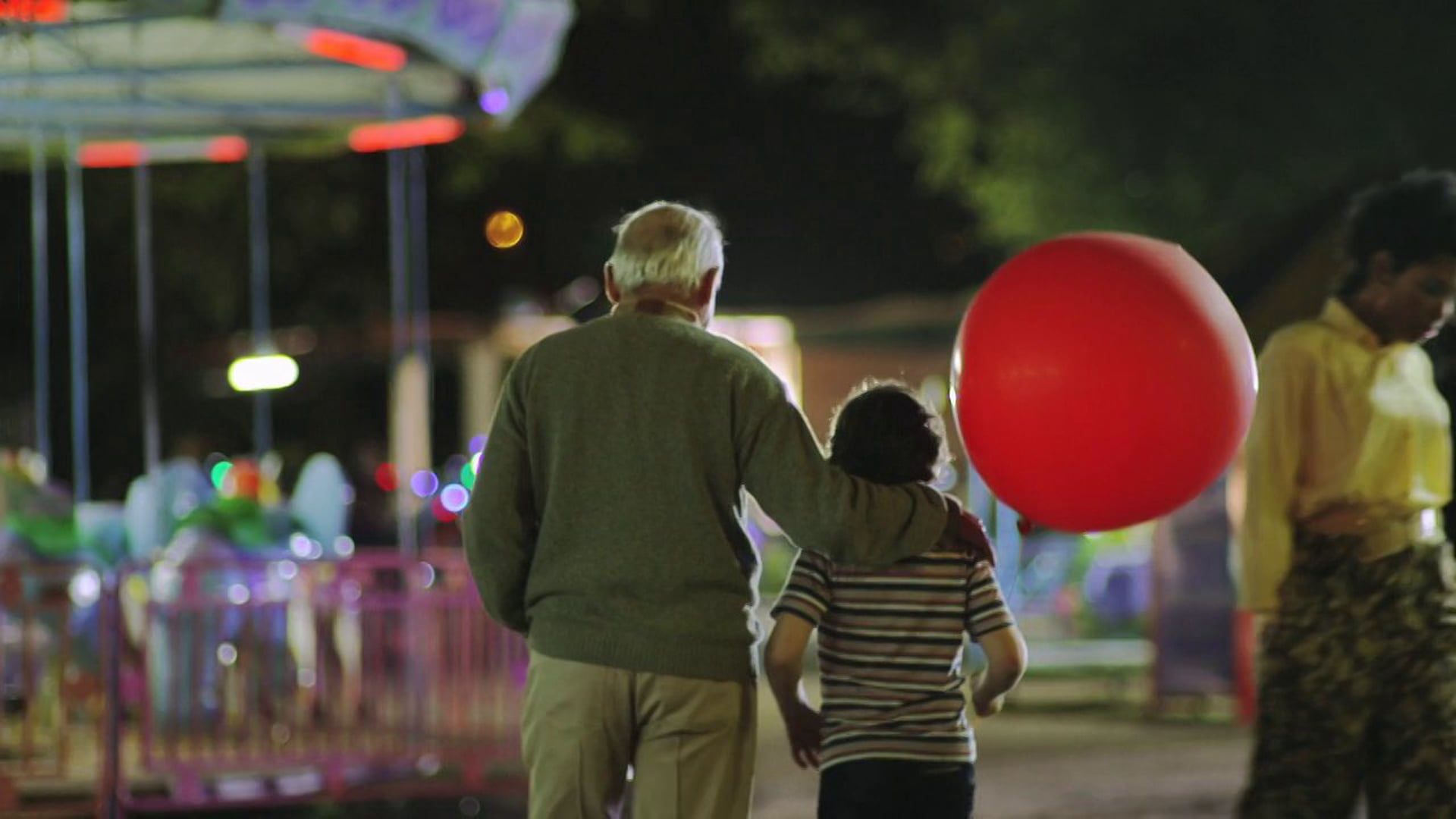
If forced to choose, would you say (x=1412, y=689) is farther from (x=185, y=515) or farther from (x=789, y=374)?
(x=789, y=374)

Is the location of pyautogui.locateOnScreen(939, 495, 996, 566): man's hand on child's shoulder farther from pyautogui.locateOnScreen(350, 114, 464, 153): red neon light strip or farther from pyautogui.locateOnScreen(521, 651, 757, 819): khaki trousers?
pyautogui.locateOnScreen(350, 114, 464, 153): red neon light strip

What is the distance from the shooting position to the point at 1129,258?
4.45 m

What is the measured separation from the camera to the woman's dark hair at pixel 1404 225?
5.05 m

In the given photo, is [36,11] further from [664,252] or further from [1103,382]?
[1103,382]

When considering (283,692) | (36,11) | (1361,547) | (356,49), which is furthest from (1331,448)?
(36,11)

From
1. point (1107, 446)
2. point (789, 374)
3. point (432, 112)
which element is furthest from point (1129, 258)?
point (789, 374)

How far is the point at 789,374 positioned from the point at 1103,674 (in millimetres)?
6417

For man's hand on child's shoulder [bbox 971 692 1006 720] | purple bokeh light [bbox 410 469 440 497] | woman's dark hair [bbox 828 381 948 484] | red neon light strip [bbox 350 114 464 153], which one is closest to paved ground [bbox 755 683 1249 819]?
red neon light strip [bbox 350 114 464 153]

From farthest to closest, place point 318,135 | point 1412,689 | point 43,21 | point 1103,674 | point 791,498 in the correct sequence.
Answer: point 1103,674
point 318,135
point 43,21
point 1412,689
point 791,498

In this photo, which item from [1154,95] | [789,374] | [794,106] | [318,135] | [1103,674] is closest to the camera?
[318,135]

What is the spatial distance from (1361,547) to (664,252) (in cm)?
179

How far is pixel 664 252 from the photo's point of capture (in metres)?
4.45

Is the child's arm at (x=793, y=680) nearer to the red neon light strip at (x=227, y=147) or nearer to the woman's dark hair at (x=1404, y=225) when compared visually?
the woman's dark hair at (x=1404, y=225)

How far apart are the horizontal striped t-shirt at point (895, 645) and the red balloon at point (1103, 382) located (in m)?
0.25
